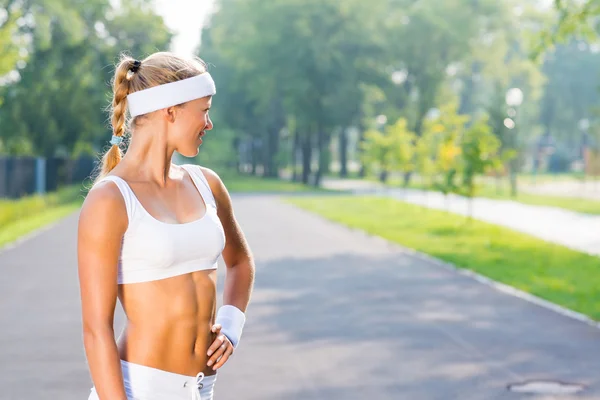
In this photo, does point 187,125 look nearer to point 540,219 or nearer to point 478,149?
point 478,149

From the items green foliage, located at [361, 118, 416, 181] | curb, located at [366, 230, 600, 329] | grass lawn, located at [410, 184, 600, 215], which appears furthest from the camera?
green foliage, located at [361, 118, 416, 181]

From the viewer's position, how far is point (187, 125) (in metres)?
3.43

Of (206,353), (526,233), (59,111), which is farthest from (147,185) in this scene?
(59,111)

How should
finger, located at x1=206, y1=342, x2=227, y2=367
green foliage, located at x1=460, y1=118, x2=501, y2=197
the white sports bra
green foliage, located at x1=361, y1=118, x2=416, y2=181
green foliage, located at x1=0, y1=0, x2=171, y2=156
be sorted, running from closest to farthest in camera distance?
the white sports bra < finger, located at x1=206, y1=342, x2=227, y2=367 < green foliage, located at x1=460, y1=118, x2=501, y2=197 < green foliage, located at x1=361, y1=118, x2=416, y2=181 < green foliage, located at x1=0, y1=0, x2=171, y2=156

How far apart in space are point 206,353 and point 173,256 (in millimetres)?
355

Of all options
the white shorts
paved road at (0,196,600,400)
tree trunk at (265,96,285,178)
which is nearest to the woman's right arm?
the white shorts

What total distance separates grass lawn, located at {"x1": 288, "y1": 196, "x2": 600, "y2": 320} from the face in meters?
9.94

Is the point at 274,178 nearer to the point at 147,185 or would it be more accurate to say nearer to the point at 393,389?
Answer: the point at 393,389

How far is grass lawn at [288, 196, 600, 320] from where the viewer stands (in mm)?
15523

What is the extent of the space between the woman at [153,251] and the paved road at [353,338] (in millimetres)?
4892

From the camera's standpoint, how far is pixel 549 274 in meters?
17.5

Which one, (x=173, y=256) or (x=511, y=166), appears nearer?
(x=173, y=256)

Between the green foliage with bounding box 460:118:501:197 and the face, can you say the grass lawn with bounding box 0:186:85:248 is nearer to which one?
the green foliage with bounding box 460:118:501:197

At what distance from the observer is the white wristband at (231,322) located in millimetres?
3649
